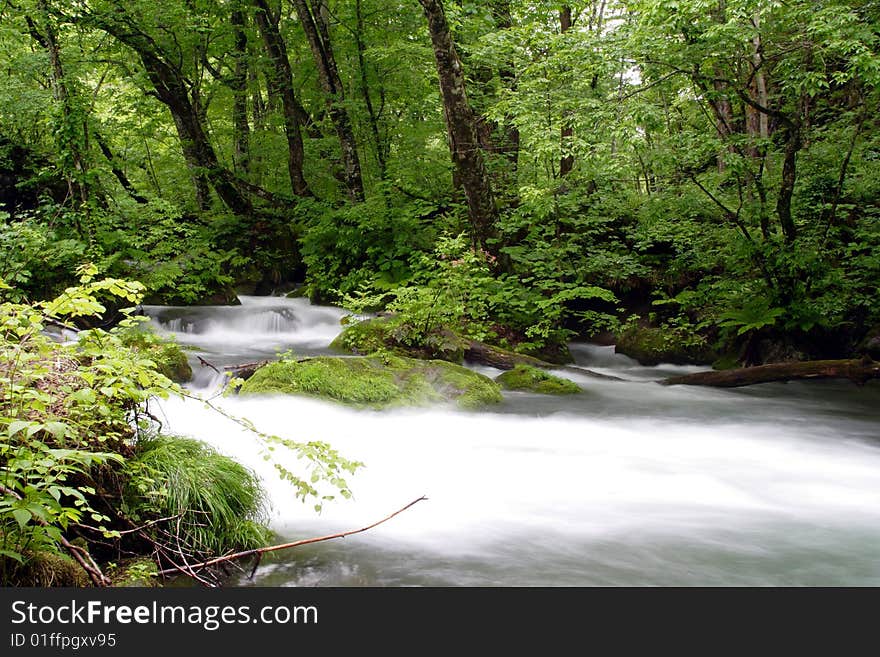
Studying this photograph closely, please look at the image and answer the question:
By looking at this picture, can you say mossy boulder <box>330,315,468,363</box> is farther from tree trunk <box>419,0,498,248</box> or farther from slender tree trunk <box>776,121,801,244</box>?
slender tree trunk <box>776,121,801,244</box>

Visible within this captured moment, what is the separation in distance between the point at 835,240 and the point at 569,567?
9086mm

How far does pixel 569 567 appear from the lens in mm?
3916

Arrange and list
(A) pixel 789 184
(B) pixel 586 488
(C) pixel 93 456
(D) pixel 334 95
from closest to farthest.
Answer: (C) pixel 93 456, (B) pixel 586 488, (A) pixel 789 184, (D) pixel 334 95

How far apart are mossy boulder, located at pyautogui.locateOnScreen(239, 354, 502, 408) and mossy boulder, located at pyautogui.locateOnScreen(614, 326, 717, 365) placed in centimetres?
465

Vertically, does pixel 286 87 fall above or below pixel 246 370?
above

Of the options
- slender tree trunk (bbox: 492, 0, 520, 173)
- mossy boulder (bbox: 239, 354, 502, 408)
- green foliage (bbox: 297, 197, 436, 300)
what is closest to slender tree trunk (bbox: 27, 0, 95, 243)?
green foliage (bbox: 297, 197, 436, 300)

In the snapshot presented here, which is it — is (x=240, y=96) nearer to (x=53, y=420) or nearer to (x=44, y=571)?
(x=53, y=420)

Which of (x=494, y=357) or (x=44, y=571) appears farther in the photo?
(x=494, y=357)

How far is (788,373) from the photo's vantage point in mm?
9039

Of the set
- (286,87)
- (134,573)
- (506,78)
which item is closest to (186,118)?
(286,87)

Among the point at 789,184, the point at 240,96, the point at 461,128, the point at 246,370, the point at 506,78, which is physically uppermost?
the point at 240,96

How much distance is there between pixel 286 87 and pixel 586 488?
14.2 m

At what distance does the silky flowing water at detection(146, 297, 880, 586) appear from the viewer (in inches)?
153
